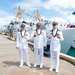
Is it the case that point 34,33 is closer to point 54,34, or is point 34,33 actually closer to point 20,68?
point 54,34

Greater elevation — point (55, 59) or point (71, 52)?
point (55, 59)

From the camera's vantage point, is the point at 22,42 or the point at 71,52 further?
the point at 71,52

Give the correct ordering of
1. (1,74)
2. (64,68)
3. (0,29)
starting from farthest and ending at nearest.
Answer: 1. (0,29)
2. (64,68)
3. (1,74)

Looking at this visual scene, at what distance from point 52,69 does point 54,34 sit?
1475 mm

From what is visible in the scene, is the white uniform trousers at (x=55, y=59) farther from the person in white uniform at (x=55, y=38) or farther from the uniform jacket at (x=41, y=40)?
the uniform jacket at (x=41, y=40)

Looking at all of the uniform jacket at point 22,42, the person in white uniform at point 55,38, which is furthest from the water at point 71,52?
the person in white uniform at point 55,38

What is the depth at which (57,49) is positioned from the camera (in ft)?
26.9

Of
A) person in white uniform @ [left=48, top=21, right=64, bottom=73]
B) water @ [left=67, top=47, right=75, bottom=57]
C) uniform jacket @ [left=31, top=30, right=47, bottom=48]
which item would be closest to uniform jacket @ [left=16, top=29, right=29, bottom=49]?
uniform jacket @ [left=31, top=30, right=47, bottom=48]

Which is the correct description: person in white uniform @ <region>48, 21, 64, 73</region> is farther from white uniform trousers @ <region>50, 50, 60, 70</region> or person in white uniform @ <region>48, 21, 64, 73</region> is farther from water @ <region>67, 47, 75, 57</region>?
water @ <region>67, 47, 75, 57</region>

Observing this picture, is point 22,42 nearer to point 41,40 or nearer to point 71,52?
point 41,40

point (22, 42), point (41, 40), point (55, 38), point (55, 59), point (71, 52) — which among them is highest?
point (55, 38)

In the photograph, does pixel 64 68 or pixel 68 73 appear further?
pixel 64 68

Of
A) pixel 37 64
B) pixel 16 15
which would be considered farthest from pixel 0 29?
pixel 37 64

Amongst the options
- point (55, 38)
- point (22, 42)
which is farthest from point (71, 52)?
point (55, 38)
